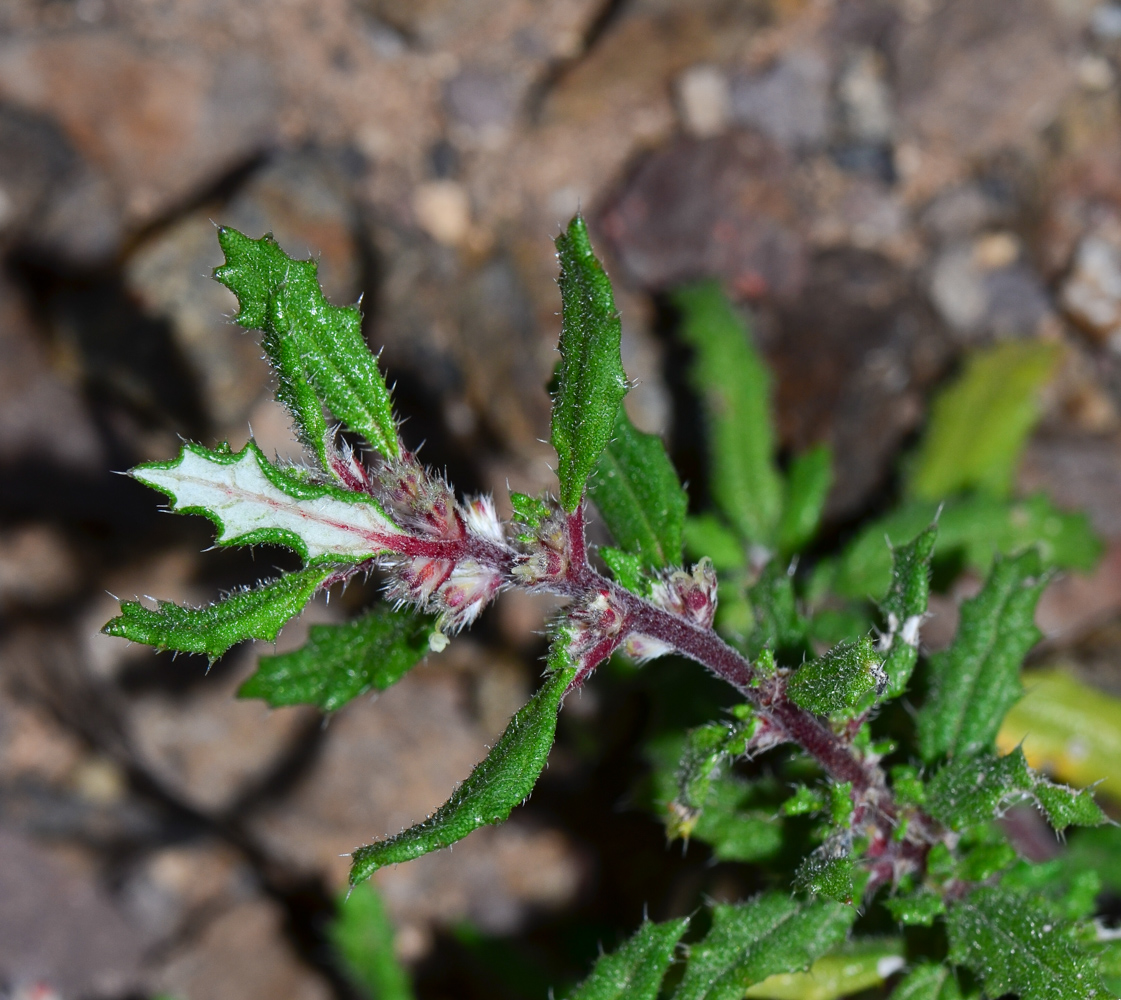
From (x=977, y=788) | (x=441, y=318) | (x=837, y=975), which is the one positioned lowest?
(x=837, y=975)

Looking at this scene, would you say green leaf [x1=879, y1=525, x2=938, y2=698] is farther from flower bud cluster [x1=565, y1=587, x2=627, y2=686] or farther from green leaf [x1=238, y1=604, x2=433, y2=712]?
green leaf [x1=238, y1=604, x2=433, y2=712]

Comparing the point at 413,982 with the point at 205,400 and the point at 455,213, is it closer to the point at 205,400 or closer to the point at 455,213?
the point at 205,400

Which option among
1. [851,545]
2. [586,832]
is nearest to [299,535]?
[851,545]

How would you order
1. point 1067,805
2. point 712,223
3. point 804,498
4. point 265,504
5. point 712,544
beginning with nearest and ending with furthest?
point 265,504, point 1067,805, point 712,544, point 804,498, point 712,223

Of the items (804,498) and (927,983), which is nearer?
(927,983)

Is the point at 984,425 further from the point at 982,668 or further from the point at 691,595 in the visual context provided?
the point at 691,595

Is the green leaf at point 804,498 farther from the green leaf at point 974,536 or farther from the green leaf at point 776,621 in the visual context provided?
the green leaf at point 776,621

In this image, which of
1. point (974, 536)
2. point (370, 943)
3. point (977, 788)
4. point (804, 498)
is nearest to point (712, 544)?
point (804, 498)
